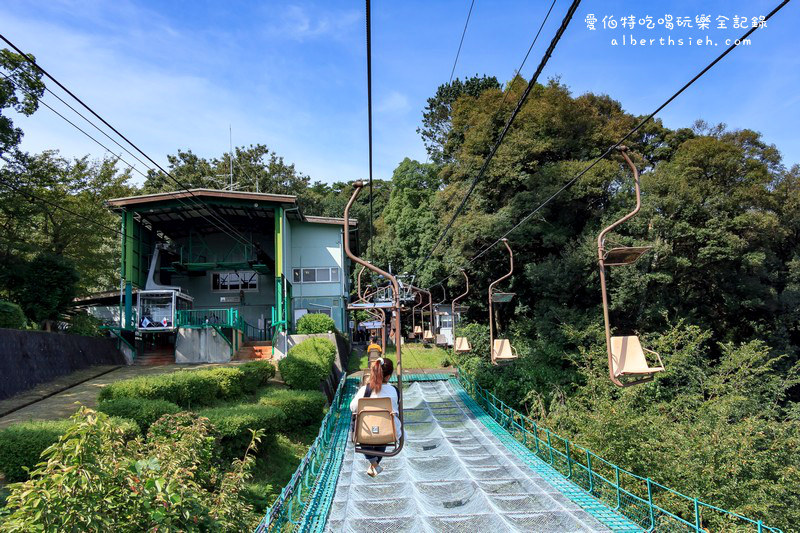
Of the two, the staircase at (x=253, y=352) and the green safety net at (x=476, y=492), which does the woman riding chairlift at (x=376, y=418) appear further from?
the staircase at (x=253, y=352)

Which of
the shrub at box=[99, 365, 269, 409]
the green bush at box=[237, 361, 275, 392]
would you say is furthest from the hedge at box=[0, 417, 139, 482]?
the green bush at box=[237, 361, 275, 392]

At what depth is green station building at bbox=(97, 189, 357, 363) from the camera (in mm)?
21141

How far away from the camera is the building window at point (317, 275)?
28000 millimetres

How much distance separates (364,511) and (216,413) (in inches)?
149

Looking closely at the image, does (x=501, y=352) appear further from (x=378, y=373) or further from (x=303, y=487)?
(x=378, y=373)

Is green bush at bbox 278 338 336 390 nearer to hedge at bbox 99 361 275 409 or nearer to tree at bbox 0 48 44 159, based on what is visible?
hedge at bbox 99 361 275 409

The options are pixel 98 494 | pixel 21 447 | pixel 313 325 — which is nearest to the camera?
pixel 98 494

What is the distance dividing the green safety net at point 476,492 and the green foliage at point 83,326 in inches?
362

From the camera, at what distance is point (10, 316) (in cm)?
1415

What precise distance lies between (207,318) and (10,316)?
28.2ft

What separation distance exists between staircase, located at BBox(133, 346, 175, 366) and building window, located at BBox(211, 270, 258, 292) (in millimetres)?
6571

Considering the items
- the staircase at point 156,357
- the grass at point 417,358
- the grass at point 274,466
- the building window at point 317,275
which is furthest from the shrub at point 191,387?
the building window at point 317,275

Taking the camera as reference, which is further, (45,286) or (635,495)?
(45,286)

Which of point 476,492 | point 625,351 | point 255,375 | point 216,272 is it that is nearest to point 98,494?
point 625,351
